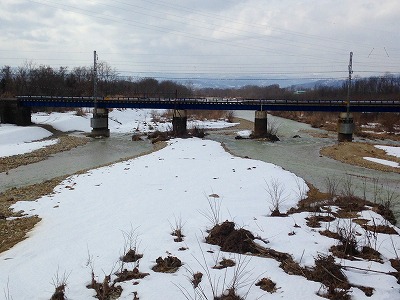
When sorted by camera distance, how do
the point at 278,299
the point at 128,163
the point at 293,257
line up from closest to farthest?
the point at 278,299 < the point at 293,257 < the point at 128,163

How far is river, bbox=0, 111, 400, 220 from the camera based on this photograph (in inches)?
957

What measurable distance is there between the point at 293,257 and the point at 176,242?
3.33 meters

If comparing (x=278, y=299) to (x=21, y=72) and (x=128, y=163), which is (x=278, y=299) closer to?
(x=128, y=163)

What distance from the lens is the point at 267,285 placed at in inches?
322

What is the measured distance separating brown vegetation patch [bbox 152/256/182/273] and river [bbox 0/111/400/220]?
1080 centimetres

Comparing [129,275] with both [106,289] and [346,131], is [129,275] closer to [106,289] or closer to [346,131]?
[106,289]

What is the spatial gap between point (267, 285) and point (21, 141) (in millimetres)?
43615

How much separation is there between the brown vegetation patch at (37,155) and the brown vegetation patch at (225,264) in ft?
76.6

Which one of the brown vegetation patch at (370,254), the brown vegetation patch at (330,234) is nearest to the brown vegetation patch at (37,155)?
the brown vegetation patch at (330,234)

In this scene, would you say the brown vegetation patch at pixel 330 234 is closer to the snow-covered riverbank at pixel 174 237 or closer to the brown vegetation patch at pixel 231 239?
the snow-covered riverbank at pixel 174 237

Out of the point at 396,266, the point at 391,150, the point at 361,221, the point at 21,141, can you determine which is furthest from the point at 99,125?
the point at 396,266

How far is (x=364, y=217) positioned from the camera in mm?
14242

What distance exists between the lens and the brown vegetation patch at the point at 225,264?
9.27 meters

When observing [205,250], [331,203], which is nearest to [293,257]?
[205,250]
